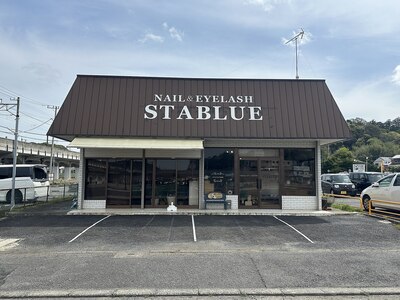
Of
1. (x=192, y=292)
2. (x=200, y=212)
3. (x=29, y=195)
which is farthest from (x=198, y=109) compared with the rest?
(x=29, y=195)

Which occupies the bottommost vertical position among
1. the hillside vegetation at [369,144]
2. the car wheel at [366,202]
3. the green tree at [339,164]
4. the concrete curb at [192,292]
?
the concrete curb at [192,292]

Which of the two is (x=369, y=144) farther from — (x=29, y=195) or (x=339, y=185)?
(x=29, y=195)

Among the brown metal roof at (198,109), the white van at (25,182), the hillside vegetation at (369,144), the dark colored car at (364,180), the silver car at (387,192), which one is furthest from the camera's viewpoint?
the hillside vegetation at (369,144)

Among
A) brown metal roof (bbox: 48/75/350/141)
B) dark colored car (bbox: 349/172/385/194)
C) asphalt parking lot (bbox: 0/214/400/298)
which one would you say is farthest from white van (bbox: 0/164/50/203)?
dark colored car (bbox: 349/172/385/194)

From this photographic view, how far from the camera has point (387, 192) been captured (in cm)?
1321

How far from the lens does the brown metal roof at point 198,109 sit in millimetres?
13672

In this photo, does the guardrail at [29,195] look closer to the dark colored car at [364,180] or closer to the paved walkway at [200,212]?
the paved walkway at [200,212]

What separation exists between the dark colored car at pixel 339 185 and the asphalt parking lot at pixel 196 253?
11.2 metres

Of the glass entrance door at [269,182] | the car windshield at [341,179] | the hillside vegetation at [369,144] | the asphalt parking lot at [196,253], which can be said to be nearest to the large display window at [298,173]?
the glass entrance door at [269,182]

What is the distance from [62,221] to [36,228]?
116cm

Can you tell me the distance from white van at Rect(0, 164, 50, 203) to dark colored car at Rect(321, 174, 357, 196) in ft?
63.9

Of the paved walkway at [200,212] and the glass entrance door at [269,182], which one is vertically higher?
the glass entrance door at [269,182]

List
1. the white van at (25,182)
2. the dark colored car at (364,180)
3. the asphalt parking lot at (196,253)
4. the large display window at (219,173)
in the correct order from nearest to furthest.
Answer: the asphalt parking lot at (196,253) < the large display window at (219,173) < the white van at (25,182) < the dark colored car at (364,180)

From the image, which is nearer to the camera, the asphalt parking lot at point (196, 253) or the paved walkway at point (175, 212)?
the asphalt parking lot at point (196, 253)
